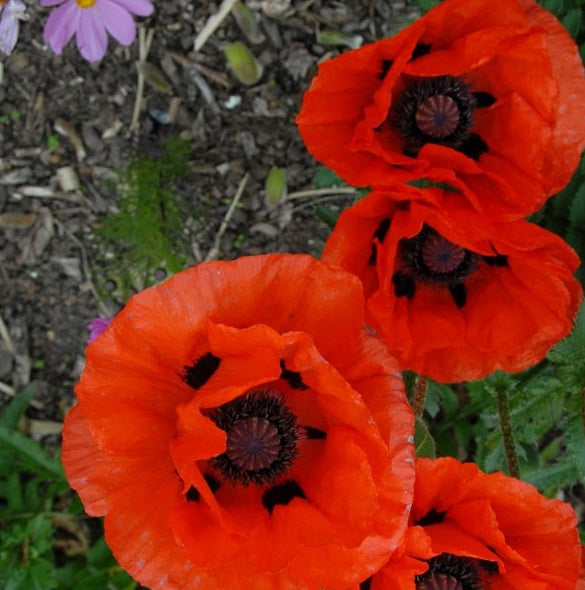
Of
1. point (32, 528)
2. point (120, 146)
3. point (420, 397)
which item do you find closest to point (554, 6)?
point (420, 397)

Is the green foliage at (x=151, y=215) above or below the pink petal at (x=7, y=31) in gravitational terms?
below

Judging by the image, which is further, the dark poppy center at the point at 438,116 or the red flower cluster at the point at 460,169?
the dark poppy center at the point at 438,116

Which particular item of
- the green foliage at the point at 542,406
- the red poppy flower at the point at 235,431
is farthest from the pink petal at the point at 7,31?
the green foliage at the point at 542,406

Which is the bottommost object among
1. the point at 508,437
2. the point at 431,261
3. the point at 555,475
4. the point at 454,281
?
the point at 555,475

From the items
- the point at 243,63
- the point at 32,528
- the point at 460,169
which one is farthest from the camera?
the point at 243,63

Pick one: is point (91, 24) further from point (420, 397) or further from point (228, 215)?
point (420, 397)

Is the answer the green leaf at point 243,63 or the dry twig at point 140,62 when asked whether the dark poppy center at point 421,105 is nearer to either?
the green leaf at point 243,63

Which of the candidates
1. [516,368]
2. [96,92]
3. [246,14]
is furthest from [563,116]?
[96,92]
